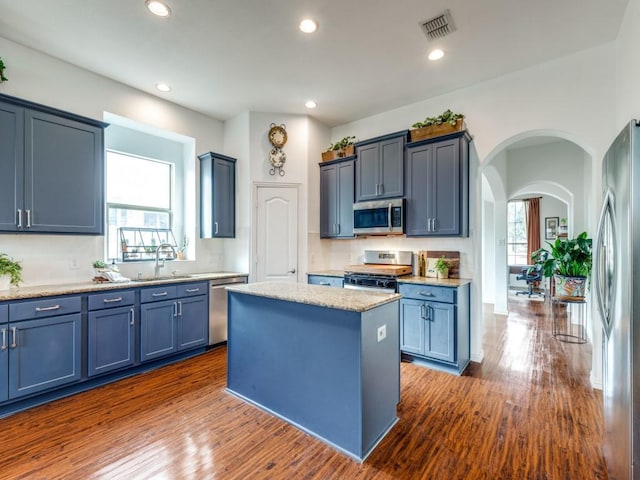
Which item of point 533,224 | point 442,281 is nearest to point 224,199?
point 442,281

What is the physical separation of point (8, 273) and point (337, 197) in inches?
144

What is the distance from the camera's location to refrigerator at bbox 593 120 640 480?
1.36 metres

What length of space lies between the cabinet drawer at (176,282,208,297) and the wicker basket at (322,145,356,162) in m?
2.55

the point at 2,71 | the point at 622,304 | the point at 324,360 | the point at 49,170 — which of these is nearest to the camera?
the point at 622,304

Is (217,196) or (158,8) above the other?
(158,8)

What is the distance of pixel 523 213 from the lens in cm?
975

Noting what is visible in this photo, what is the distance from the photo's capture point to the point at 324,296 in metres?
2.23

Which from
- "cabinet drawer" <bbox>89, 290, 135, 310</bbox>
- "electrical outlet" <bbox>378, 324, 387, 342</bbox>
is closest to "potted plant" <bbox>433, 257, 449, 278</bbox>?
"electrical outlet" <bbox>378, 324, 387, 342</bbox>

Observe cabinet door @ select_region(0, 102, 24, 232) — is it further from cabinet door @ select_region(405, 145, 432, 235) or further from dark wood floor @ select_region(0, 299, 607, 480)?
cabinet door @ select_region(405, 145, 432, 235)

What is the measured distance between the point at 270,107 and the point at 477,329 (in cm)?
394

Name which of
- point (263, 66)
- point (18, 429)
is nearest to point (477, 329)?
point (263, 66)

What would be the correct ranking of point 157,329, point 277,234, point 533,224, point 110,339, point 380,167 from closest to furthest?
1. point 110,339
2. point 157,329
3. point 380,167
4. point 277,234
5. point 533,224

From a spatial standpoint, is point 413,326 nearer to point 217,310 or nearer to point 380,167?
point 380,167

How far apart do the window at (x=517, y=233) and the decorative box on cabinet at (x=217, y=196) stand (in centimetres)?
894
